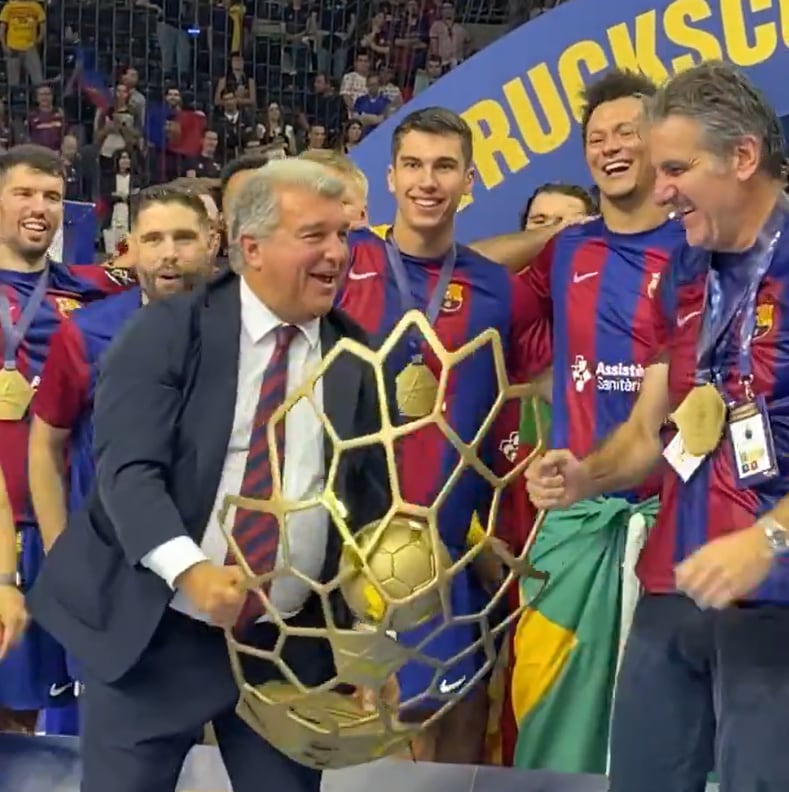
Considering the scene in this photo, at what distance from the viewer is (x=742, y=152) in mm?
1827

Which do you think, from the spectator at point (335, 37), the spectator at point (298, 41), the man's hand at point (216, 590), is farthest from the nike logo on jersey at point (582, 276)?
the spectator at point (298, 41)

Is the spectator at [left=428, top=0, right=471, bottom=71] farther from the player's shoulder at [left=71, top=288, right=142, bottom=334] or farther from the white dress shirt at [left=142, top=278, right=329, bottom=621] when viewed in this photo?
the white dress shirt at [left=142, top=278, right=329, bottom=621]

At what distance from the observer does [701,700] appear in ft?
6.46

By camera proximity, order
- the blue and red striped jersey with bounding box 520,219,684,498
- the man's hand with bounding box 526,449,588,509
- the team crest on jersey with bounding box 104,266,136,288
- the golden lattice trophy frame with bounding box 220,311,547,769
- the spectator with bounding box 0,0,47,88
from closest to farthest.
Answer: the golden lattice trophy frame with bounding box 220,311,547,769
the man's hand with bounding box 526,449,588,509
the blue and red striped jersey with bounding box 520,219,684,498
the team crest on jersey with bounding box 104,266,136,288
the spectator with bounding box 0,0,47,88

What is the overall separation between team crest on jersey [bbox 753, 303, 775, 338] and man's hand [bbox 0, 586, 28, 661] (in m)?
1.19

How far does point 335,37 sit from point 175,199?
25.1 ft

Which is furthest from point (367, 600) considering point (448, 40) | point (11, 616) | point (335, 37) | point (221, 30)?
point (335, 37)

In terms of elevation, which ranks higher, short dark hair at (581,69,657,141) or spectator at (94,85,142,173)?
spectator at (94,85,142,173)

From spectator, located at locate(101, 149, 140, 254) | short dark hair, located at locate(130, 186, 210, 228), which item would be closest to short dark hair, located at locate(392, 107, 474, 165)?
short dark hair, located at locate(130, 186, 210, 228)

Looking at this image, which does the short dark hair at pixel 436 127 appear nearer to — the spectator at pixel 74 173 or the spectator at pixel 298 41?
the spectator at pixel 74 173

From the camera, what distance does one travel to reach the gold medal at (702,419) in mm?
1875

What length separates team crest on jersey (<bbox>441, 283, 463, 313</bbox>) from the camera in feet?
9.68

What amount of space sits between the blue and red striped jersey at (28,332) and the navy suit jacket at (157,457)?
1157mm

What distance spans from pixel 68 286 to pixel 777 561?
206 centimetres
